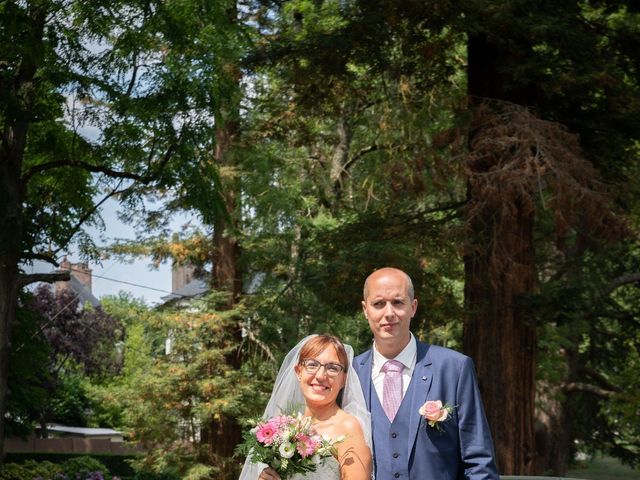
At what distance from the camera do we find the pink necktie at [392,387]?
5.32 meters

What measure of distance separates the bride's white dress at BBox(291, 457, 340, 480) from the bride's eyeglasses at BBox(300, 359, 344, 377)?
43 centimetres

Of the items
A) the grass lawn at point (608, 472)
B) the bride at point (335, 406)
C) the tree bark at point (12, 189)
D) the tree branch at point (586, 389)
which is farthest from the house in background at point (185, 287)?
the bride at point (335, 406)

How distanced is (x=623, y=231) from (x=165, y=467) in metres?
13.5

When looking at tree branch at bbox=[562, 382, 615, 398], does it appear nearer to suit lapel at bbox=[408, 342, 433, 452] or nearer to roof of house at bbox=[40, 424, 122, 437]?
suit lapel at bbox=[408, 342, 433, 452]

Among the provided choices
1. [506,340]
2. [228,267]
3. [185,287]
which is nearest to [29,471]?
[506,340]

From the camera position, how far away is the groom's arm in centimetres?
505

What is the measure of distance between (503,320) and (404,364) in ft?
36.1

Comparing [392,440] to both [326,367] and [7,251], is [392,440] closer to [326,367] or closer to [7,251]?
[326,367]

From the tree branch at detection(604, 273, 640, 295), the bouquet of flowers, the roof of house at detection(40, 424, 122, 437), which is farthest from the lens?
the roof of house at detection(40, 424, 122, 437)

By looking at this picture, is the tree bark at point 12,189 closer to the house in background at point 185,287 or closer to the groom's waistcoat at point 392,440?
the groom's waistcoat at point 392,440

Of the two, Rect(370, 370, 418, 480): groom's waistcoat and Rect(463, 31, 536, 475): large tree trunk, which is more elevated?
Rect(463, 31, 536, 475): large tree trunk

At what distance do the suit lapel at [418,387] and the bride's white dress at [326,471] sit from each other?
1.40 feet

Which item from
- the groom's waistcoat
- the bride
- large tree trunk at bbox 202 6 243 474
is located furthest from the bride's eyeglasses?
large tree trunk at bbox 202 6 243 474

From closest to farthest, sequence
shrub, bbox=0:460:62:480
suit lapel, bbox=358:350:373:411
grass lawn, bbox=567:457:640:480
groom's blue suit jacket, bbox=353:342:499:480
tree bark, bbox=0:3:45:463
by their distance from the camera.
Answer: groom's blue suit jacket, bbox=353:342:499:480 → suit lapel, bbox=358:350:373:411 → tree bark, bbox=0:3:45:463 → shrub, bbox=0:460:62:480 → grass lawn, bbox=567:457:640:480
